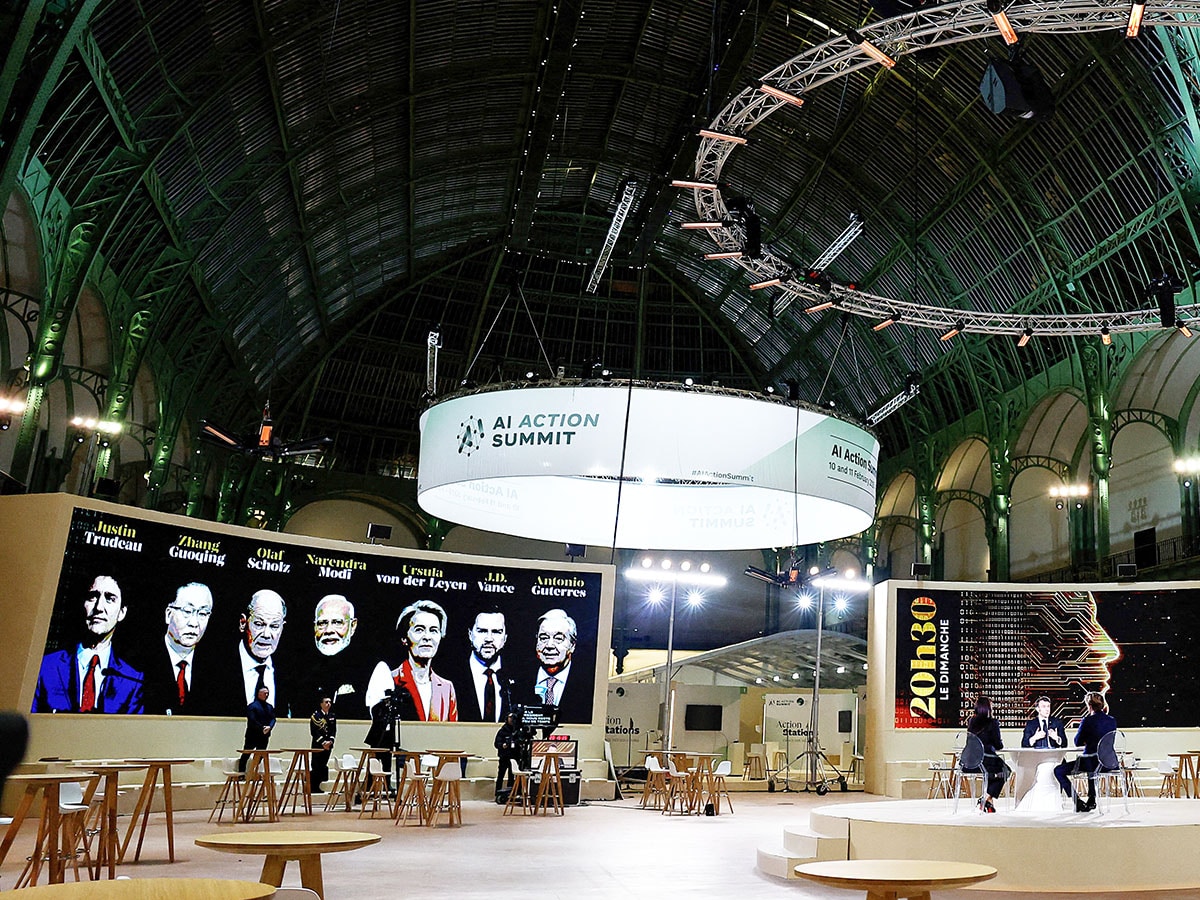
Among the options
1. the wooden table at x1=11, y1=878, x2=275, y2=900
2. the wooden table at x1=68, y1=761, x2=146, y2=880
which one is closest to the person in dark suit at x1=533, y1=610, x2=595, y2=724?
the wooden table at x1=68, y1=761, x2=146, y2=880

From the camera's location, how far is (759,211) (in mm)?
26609

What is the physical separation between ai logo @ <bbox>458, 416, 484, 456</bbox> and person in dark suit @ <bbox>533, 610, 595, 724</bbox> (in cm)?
710

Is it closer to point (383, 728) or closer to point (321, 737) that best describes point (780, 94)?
point (383, 728)

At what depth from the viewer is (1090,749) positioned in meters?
9.73

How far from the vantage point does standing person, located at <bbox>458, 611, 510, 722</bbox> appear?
16.0 metres

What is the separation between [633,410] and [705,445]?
77 cm

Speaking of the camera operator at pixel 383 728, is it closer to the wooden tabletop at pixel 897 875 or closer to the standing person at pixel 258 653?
the standing person at pixel 258 653

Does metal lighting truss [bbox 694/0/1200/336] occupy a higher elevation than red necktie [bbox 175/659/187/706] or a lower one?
higher

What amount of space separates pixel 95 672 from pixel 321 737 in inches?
113

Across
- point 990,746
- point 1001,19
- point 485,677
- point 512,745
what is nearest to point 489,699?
point 485,677

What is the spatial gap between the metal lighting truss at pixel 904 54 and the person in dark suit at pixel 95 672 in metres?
9.59

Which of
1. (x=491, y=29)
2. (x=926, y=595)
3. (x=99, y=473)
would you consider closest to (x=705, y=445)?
(x=926, y=595)

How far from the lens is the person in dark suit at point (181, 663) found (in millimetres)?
12930

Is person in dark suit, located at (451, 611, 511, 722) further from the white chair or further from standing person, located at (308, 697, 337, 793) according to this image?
standing person, located at (308, 697, 337, 793)
